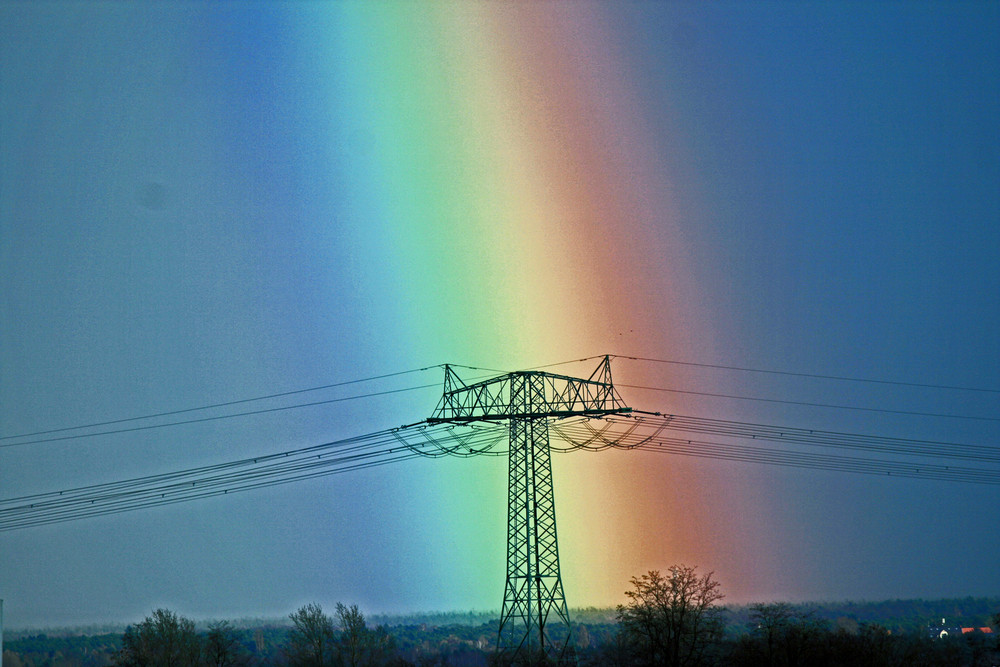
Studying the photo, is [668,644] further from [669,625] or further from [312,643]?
[312,643]

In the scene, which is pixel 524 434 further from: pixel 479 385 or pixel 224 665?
pixel 224 665

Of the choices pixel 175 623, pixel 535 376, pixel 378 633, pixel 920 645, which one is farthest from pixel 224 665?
pixel 920 645

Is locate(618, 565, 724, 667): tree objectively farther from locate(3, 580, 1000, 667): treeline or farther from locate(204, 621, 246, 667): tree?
locate(204, 621, 246, 667): tree

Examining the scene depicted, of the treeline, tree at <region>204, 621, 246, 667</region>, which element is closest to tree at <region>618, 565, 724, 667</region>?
the treeline

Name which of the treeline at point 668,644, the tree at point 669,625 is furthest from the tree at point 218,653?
the tree at point 669,625

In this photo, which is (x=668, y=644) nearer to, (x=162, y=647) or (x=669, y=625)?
(x=669, y=625)

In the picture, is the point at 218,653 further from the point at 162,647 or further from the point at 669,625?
the point at 669,625

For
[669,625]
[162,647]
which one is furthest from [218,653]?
[669,625]

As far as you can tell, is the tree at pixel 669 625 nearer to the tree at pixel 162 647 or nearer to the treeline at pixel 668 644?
the treeline at pixel 668 644

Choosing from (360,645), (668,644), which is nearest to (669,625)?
(668,644)
